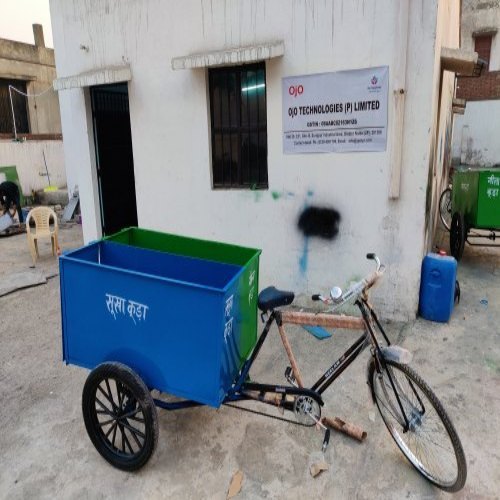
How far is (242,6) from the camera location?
442 cm

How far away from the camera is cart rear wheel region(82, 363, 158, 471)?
2324mm

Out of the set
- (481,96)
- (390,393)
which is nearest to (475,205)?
(390,393)

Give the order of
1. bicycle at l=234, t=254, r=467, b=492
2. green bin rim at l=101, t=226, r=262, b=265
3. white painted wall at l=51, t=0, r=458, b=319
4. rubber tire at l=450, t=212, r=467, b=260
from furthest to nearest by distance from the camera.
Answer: rubber tire at l=450, t=212, r=467, b=260 < white painted wall at l=51, t=0, r=458, b=319 < green bin rim at l=101, t=226, r=262, b=265 < bicycle at l=234, t=254, r=467, b=492

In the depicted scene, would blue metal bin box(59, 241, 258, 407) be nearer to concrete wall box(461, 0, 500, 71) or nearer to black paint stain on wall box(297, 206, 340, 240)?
black paint stain on wall box(297, 206, 340, 240)

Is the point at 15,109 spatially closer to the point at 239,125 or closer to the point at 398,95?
the point at 239,125

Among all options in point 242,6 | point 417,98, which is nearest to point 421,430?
point 417,98

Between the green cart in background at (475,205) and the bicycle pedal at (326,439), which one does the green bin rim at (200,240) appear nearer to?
the bicycle pedal at (326,439)

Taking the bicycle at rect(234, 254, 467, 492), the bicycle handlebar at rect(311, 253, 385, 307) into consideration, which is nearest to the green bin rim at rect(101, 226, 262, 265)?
the bicycle at rect(234, 254, 467, 492)

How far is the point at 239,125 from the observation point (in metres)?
4.82

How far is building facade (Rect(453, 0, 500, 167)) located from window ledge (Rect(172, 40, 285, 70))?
46.9ft

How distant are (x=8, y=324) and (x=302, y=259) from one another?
327cm

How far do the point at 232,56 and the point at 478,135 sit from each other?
15242mm

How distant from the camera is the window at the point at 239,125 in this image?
467 cm

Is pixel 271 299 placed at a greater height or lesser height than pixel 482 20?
lesser
